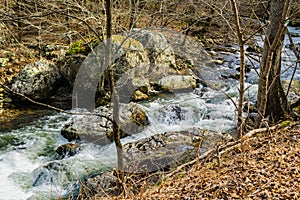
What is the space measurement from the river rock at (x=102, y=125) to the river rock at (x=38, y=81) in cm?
249

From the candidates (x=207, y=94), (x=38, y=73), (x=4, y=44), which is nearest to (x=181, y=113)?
(x=207, y=94)

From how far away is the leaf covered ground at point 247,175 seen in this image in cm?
245

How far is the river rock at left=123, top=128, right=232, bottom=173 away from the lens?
5.12 m

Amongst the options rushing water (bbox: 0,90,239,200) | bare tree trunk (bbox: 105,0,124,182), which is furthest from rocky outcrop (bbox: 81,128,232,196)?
bare tree trunk (bbox: 105,0,124,182)

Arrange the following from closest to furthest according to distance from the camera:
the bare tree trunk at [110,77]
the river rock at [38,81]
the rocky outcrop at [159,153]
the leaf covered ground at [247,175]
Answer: the leaf covered ground at [247,175]
the bare tree trunk at [110,77]
the rocky outcrop at [159,153]
the river rock at [38,81]

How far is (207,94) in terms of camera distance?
9.60 meters

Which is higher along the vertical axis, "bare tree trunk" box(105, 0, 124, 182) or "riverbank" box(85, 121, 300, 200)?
"bare tree trunk" box(105, 0, 124, 182)

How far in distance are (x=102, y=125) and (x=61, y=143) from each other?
110 cm

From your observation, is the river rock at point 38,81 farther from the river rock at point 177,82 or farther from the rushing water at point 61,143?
the river rock at point 177,82

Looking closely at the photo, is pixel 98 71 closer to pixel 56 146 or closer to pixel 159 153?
pixel 56 146

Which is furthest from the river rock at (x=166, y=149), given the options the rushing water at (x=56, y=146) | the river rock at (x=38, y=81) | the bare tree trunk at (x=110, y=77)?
the river rock at (x=38, y=81)

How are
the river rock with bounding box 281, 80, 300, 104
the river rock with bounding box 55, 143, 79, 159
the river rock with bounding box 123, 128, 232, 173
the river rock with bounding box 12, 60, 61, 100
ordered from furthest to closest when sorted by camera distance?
the river rock with bounding box 12, 60, 61, 100 < the river rock with bounding box 281, 80, 300, 104 < the river rock with bounding box 55, 143, 79, 159 < the river rock with bounding box 123, 128, 232, 173

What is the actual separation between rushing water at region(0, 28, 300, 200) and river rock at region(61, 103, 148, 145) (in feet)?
0.53

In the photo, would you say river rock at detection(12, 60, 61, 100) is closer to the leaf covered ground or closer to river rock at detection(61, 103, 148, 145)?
river rock at detection(61, 103, 148, 145)
